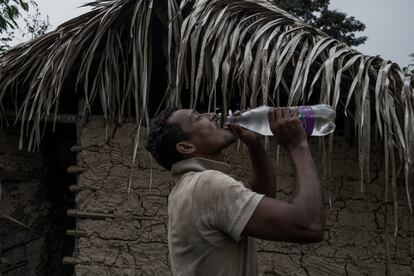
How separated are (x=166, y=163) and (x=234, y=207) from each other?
429 mm

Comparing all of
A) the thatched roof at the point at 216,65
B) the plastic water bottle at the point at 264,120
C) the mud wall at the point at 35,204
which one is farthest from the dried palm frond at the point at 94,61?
the plastic water bottle at the point at 264,120

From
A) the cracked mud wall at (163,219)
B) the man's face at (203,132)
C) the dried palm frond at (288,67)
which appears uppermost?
the dried palm frond at (288,67)

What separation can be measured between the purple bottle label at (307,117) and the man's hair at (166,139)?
0.36 meters

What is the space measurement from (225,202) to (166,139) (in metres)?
0.38

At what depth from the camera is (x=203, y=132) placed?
5.42ft

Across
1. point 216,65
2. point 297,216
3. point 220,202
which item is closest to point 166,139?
point 220,202

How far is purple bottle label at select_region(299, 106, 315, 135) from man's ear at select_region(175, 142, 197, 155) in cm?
34

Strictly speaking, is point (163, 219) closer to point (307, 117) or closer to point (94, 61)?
point (94, 61)

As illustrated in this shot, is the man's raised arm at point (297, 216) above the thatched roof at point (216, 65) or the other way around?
the other way around

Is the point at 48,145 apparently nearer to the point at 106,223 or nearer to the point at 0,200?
the point at 0,200

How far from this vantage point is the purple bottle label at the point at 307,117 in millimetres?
1574

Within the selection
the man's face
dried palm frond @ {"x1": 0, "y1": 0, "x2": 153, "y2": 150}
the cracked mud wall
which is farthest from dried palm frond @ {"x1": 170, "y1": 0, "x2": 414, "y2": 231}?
the man's face

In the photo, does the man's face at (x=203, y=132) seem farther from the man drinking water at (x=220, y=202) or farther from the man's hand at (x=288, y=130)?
the man's hand at (x=288, y=130)

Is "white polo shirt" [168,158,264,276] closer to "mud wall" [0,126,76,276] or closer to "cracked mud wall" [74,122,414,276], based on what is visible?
"cracked mud wall" [74,122,414,276]
